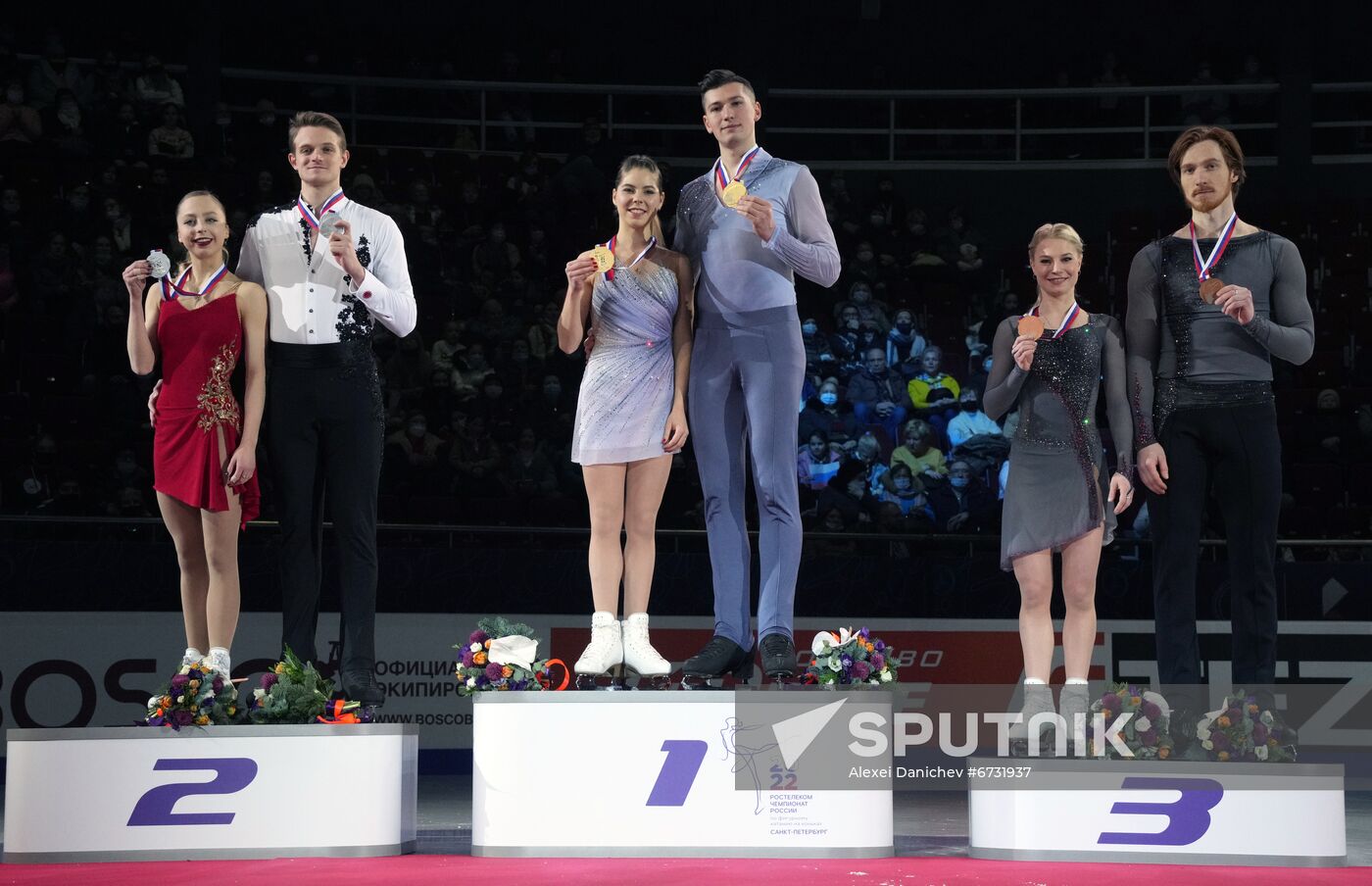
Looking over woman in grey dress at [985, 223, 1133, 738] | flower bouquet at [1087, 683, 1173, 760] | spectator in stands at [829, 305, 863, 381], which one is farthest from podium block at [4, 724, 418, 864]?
spectator in stands at [829, 305, 863, 381]

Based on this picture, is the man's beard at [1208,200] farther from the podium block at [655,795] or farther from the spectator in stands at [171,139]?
the spectator in stands at [171,139]

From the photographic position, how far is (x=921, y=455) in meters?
9.88

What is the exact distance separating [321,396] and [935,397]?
6.18 m

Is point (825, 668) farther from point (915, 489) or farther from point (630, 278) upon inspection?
point (915, 489)

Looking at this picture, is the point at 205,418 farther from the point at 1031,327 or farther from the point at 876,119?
the point at 876,119

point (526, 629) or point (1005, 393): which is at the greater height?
point (1005, 393)

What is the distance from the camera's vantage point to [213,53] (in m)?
12.4

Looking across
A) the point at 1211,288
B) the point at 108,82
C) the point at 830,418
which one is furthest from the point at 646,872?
the point at 108,82

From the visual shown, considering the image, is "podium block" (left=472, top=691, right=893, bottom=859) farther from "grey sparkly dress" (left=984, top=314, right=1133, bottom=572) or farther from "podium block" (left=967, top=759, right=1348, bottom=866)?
"grey sparkly dress" (left=984, top=314, right=1133, bottom=572)

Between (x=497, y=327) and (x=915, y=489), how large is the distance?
312cm

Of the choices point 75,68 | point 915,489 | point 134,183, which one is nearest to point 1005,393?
point 915,489

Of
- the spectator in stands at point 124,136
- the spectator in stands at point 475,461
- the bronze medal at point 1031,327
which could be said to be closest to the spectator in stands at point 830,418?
the spectator in stands at point 475,461

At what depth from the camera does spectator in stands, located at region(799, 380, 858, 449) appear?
32.7 ft

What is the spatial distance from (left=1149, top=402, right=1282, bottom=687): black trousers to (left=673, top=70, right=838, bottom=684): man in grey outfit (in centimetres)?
114
